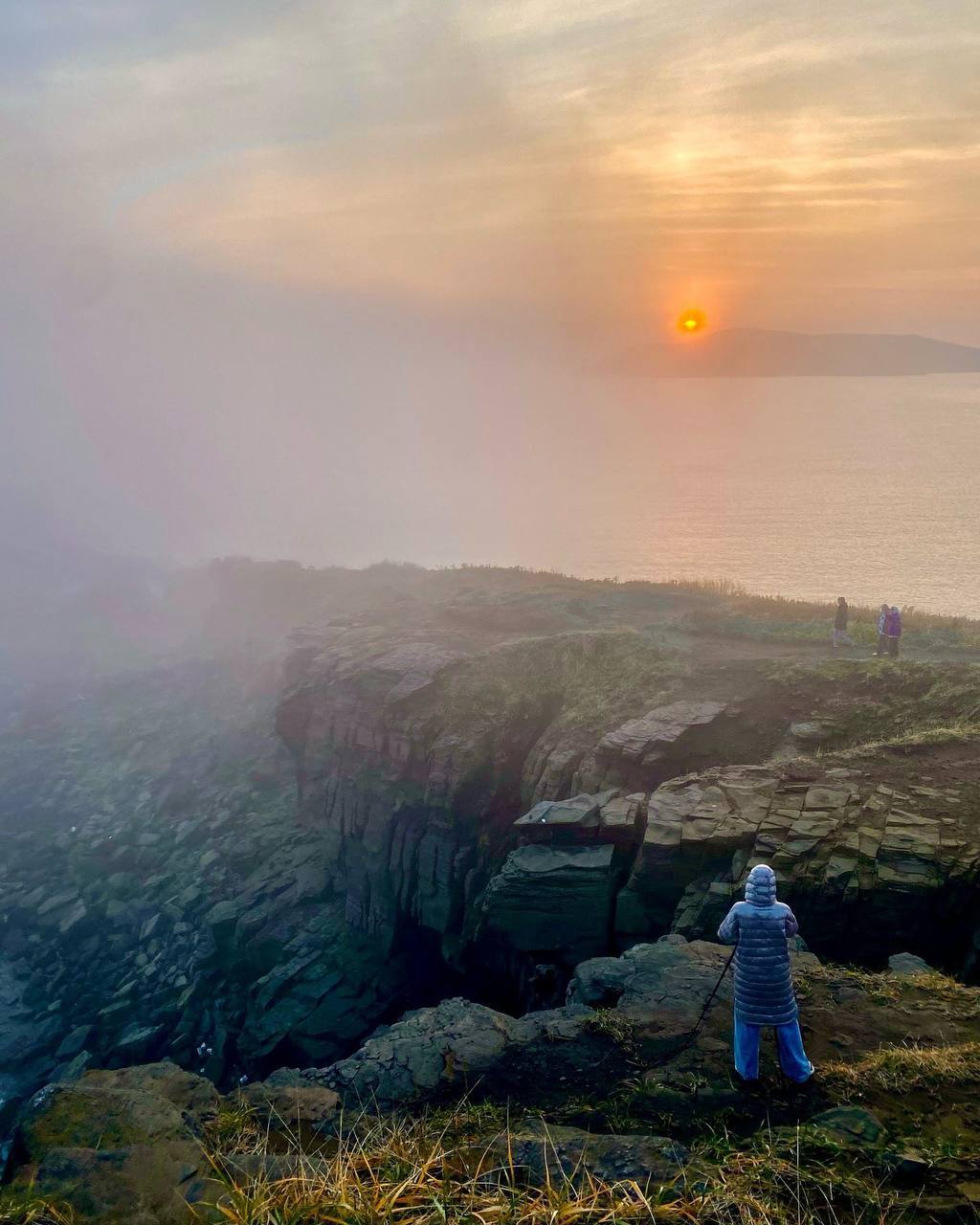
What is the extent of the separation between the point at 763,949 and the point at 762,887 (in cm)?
69

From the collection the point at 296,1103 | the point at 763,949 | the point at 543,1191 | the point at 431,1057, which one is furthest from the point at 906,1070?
the point at 296,1103

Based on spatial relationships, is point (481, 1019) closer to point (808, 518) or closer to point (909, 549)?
point (909, 549)

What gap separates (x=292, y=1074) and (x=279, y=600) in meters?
39.9

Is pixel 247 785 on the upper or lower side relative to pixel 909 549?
lower

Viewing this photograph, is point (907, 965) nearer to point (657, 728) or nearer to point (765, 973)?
point (765, 973)

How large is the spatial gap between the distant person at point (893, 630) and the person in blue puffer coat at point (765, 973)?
17459mm

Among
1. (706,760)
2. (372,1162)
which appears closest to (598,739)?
(706,760)

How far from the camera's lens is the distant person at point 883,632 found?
80.4 ft

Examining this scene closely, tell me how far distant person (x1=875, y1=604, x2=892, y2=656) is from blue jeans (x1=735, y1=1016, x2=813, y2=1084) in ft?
58.5

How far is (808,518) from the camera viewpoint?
341 ft

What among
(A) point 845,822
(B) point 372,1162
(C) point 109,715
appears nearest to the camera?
(B) point 372,1162

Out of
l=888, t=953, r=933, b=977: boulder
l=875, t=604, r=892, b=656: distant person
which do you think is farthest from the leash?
l=875, t=604, r=892, b=656: distant person

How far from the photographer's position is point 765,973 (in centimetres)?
912

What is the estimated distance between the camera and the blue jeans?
30.0ft
